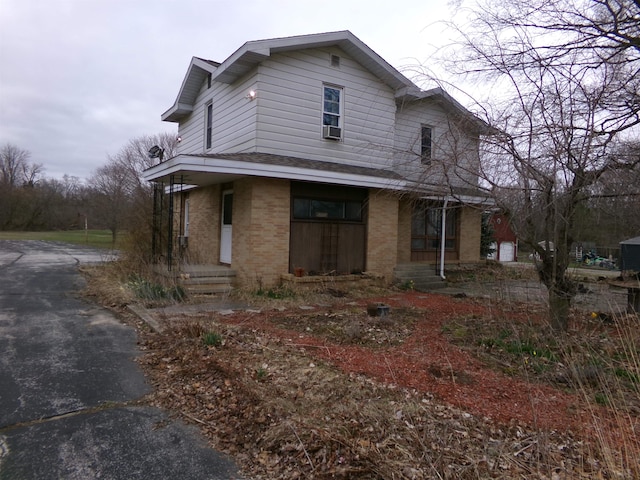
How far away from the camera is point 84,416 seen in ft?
12.7

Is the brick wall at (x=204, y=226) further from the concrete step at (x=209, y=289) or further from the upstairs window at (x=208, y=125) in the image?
the concrete step at (x=209, y=289)

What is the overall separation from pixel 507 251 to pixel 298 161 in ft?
66.8

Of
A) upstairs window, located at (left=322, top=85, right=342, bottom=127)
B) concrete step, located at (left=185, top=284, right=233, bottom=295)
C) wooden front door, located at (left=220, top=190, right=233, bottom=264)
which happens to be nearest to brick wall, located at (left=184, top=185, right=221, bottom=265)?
wooden front door, located at (left=220, top=190, right=233, bottom=264)

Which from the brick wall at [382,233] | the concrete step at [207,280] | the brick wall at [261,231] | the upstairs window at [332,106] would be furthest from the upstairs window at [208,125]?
the brick wall at [382,233]

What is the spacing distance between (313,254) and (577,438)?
8552 mm

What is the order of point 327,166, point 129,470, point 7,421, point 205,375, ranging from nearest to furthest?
point 129,470, point 7,421, point 205,375, point 327,166

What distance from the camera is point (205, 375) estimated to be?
15.8ft

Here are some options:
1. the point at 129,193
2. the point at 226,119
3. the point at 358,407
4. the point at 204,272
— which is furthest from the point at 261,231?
the point at 129,193

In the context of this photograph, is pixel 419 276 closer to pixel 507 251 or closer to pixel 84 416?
pixel 84 416

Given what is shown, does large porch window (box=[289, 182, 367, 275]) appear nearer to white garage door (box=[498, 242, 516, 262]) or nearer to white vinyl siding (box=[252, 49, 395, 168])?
white vinyl siding (box=[252, 49, 395, 168])

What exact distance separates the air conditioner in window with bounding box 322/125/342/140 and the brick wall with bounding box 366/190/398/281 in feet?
6.30

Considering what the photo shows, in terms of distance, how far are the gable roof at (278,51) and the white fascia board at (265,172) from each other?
2743mm

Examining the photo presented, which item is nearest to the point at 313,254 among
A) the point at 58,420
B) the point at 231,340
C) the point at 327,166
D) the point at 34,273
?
the point at 327,166

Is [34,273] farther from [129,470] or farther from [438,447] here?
[438,447]
